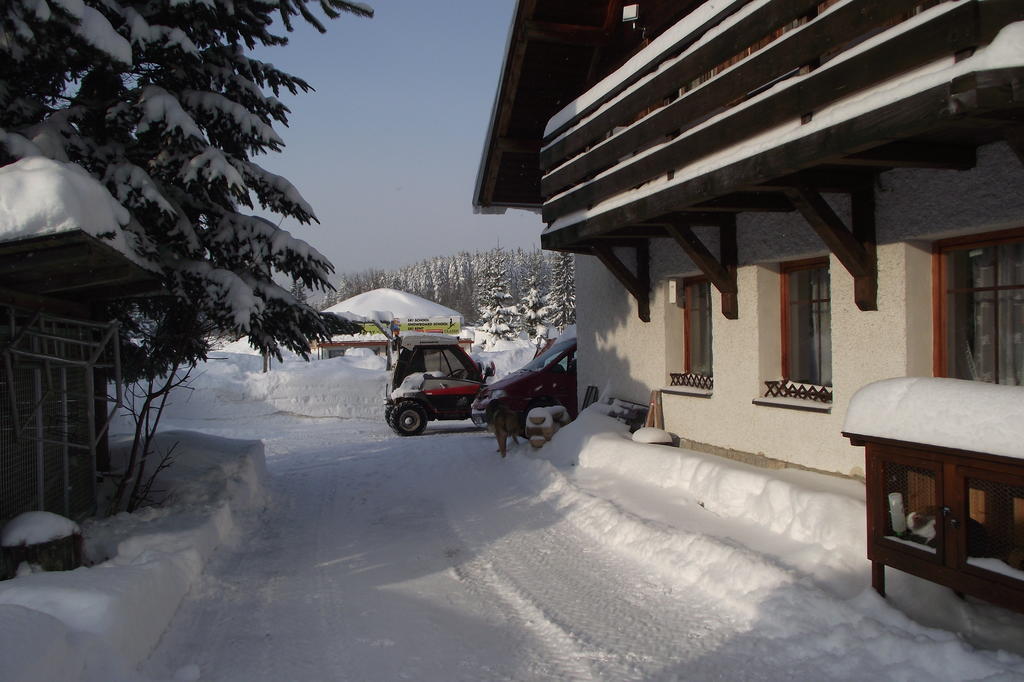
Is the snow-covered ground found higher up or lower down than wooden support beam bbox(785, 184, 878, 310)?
lower down

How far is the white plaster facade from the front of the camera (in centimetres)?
564

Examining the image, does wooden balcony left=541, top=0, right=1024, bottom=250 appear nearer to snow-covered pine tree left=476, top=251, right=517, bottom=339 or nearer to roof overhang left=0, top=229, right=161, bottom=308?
roof overhang left=0, top=229, right=161, bottom=308

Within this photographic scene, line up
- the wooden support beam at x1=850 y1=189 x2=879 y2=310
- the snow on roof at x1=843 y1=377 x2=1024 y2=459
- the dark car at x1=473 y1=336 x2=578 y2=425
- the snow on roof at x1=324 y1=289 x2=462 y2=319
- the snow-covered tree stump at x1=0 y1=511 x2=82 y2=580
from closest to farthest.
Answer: the snow on roof at x1=843 y1=377 x2=1024 y2=459
the snow-covered tree stump at x1=0 y1=511 x2=82 y2=580
the wooden support beam at x1=850 y1=189 x2=879 y2=310
the dark car at x1=473 y1=336 x2=578 y2=425
the snow on roof at x1=324 y1=289 x2=462 y2=319

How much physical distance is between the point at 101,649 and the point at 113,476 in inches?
174

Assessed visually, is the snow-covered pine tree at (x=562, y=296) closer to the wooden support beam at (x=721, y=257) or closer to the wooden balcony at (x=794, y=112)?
the wooden balcony at (x=794, y=112)

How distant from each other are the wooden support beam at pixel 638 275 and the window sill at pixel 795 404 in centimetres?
292

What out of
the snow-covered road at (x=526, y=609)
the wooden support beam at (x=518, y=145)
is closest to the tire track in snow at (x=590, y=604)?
the snow-covered road at (x=526, y=609)

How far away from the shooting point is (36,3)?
5961 mm

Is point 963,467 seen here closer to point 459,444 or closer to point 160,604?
point 160,604

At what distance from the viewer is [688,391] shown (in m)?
9.70

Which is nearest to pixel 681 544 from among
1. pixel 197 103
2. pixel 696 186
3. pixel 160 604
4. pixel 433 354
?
pixel 696 186

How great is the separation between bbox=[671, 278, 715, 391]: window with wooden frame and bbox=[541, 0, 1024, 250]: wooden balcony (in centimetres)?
117

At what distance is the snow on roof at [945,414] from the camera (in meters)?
3.69

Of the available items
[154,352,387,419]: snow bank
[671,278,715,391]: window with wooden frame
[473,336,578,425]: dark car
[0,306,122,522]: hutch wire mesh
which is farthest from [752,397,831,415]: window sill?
[154,352,387,419]: snow bank
